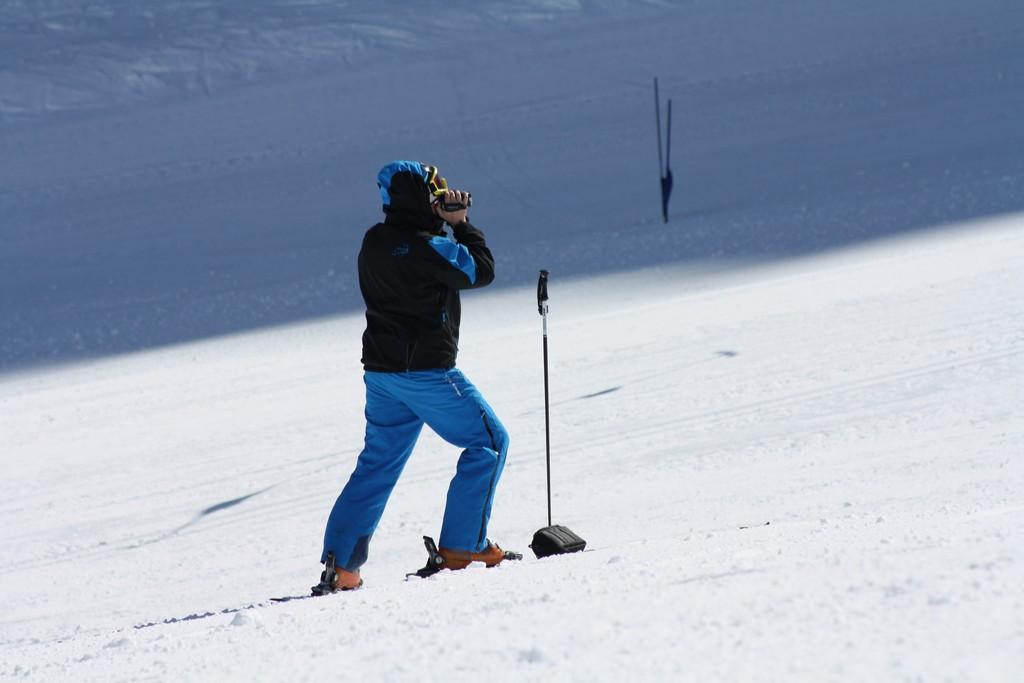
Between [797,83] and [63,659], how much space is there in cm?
1395

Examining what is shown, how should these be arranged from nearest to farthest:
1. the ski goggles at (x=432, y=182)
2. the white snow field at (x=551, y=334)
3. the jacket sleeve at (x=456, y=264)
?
1. the white snow field at (x=551, y=334)
2. the jacket sleeve at (x=456, y=264)
3. the ski goggles at (x=432, y=182)

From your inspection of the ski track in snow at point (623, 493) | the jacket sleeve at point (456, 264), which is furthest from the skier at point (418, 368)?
the ski track in snow at point (623, 493)

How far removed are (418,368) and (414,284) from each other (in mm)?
285

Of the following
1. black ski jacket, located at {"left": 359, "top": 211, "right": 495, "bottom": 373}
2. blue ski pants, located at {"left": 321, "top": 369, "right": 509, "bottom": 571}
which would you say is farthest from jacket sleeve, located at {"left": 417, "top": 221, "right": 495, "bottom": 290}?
blue ski pants, located at {"left": 321, "top": 369, "right": 509, "bottom": 571}

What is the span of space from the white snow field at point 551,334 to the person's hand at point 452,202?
3.97ft

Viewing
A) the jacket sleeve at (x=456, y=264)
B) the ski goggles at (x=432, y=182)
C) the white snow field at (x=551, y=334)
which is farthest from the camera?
the ski goggles at (x=432, y=182)

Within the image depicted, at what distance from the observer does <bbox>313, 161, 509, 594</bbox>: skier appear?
4.17 metres

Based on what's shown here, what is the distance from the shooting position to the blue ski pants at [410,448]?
4.24m

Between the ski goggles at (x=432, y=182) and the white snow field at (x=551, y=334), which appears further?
the ski goggles at (x=432, y=182)

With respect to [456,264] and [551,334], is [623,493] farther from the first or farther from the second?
[551,334]

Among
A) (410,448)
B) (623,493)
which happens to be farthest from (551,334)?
(410,448)

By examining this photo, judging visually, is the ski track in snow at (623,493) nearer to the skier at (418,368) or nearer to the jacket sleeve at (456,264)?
the skier at (418,368)

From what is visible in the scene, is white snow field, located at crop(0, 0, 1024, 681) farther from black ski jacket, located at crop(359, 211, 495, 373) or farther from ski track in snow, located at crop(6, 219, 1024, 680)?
black ski jacket, located at crop(359, 211, 495, 373)

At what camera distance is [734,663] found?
2.53 metres
